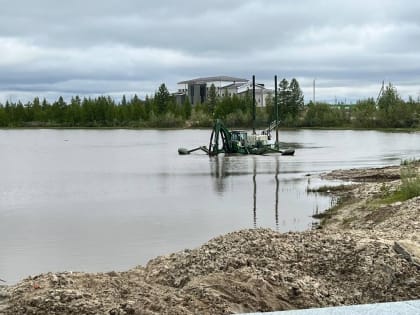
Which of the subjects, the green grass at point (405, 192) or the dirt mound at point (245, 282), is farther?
the green grass at point (405, 192)

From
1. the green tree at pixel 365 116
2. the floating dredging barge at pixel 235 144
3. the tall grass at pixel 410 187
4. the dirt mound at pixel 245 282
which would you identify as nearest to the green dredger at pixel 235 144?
A: the floating dredging barge at pixel 235 144

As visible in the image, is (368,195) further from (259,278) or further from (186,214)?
(259,278)

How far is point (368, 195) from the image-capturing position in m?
19.5

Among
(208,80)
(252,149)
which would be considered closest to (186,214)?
(252,149)

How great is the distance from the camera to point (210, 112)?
129000mm

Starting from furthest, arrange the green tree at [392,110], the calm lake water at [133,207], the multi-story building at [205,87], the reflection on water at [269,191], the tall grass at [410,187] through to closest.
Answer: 1. the multi-story building at [205,87]
2. the green tree at [392,110]
3. the reflection on water at [269,191]
4. the tall grass at [410,187]
5. the calm lake water at [133,207]

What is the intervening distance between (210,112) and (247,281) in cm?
12343

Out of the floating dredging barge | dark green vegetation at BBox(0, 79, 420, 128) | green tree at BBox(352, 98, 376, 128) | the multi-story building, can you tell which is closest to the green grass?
the floating dredging barge

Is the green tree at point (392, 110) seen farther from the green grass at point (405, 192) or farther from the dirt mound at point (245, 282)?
the dirt mound at point (245, 282)

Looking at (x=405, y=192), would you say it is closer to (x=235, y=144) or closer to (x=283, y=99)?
(x=235, y=144)

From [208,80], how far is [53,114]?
43.7 meters

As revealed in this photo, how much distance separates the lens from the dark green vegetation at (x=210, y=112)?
114 meters

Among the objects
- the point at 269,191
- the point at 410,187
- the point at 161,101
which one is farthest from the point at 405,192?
the point at 161,101

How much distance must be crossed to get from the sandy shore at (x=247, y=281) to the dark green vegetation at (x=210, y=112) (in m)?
98.8
